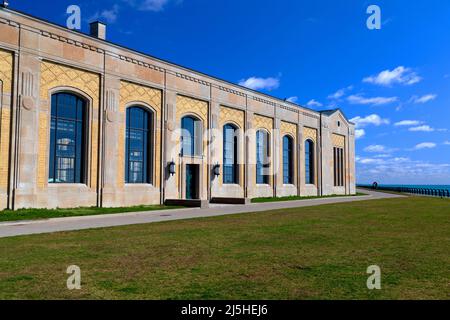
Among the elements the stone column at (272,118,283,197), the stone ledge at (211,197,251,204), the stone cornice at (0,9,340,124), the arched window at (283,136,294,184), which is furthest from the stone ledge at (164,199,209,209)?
the arched window at (283,136,294,184)

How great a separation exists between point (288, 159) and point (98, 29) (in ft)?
74.3

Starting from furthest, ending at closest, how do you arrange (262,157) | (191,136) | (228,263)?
1. (262,157)
2. (191,136)
3. (228,263)

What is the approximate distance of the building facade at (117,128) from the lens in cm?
2041

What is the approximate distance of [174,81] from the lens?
29.0m

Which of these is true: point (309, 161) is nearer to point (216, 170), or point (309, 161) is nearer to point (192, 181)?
point (216, 170)

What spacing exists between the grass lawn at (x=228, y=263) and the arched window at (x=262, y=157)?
78.8 feet

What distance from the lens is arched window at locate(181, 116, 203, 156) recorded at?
30109 mm

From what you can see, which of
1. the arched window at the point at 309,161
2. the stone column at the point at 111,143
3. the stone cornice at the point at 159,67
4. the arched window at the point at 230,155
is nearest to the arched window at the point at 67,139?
the stone column at the point at 111,143

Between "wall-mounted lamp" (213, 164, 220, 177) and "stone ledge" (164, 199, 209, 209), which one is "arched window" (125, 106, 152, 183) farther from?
"wall-mounted lamp" (213, 164, 220, 177)

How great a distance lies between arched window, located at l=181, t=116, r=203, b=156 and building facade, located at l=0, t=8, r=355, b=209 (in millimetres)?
76

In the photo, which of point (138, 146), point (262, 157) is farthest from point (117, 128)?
point (262, 157)

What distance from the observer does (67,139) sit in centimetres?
2283
